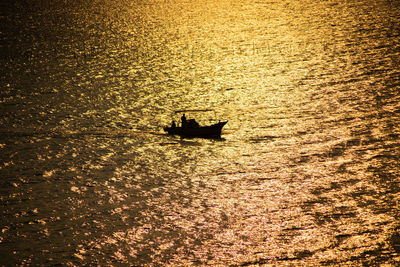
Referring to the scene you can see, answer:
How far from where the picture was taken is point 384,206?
123 ft

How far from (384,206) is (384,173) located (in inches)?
243

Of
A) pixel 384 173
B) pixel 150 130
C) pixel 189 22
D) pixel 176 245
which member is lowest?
pixel 176 245

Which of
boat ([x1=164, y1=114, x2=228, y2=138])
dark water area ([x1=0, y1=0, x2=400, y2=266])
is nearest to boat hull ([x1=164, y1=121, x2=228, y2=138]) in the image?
boat ([x1=164, y1=114, x2=228, y2=138])

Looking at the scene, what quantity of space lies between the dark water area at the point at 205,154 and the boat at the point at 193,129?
1029 mm

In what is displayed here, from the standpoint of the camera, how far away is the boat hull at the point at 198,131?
173 feet

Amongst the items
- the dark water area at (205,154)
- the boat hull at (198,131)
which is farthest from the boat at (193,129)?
the dark water area at (205,154)

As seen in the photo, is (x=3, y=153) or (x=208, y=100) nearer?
(x=3, y=153)

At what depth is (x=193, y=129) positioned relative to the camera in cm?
5331

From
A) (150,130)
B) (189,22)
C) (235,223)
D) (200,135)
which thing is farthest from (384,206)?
(189,22)

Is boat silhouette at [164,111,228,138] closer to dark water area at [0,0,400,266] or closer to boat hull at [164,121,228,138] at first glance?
boat hull at [164,121,228,138]

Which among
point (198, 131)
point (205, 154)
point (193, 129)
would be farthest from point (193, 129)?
point (205, 154)

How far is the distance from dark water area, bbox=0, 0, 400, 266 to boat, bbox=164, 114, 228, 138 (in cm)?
103

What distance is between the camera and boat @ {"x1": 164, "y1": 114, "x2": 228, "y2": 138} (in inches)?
2079

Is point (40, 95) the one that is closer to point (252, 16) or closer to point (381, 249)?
point (381, 249)
